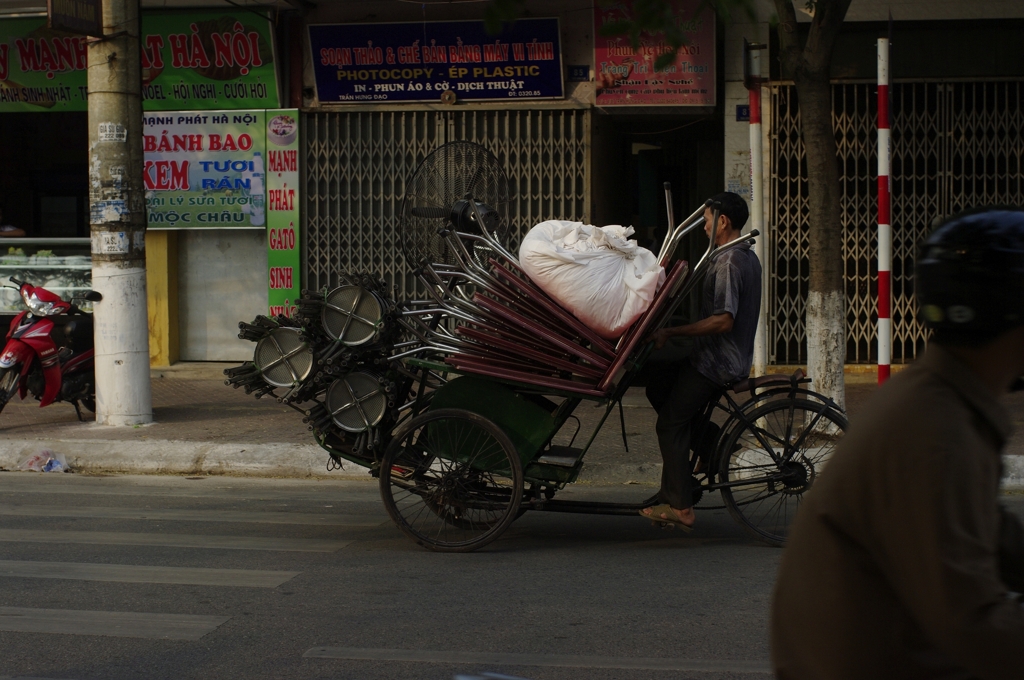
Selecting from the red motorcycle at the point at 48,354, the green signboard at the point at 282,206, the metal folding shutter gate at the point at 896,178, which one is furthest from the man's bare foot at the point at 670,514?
the green signboard at the point at 282,206

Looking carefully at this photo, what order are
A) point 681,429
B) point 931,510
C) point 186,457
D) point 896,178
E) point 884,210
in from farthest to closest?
1. point 896,178
2. point 186,457
3. point 884,210
4. point 681,429
5. point 931,510

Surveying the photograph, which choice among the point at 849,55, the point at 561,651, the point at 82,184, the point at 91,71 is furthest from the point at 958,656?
the point at 82,184

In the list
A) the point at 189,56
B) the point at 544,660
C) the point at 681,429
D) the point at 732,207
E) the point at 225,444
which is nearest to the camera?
the point at 544,660

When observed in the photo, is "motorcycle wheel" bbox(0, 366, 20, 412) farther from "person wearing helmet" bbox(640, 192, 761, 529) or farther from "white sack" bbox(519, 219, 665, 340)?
"person wearing helmet" bbox(640, 192, 761, 529)

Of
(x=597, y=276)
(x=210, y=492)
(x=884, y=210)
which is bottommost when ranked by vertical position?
(x=210, y=492)

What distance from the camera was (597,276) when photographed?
5.04 meters

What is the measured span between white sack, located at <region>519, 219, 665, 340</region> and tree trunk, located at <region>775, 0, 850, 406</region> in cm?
316

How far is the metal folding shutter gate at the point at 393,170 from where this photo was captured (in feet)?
37.8

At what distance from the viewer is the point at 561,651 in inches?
156

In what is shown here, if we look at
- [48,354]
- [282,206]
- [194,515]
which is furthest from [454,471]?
[282,206]

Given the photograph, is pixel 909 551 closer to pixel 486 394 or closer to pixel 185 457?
pixel 486 394

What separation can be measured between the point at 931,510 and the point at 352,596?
3.53 meters

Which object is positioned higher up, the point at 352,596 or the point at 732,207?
the point at 732,207

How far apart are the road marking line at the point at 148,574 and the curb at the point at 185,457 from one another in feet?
7.99
